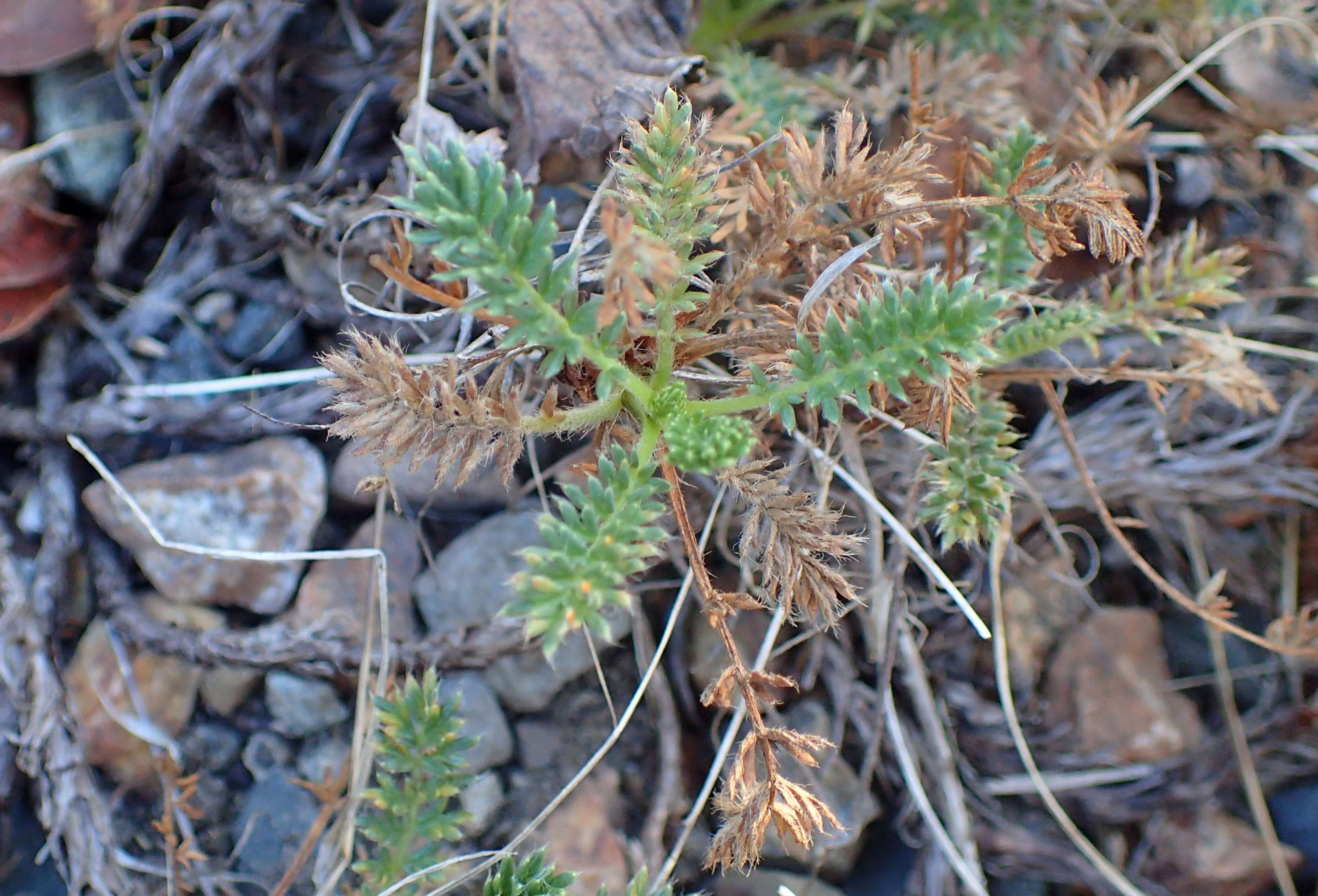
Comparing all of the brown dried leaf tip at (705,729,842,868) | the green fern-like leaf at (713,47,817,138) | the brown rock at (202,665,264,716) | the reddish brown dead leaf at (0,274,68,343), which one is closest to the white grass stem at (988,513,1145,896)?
the brown dried leaf tip at (705,729,842,868)

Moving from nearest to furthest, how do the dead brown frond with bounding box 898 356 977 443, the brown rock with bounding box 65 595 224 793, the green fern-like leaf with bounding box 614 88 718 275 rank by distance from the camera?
1. the green fern-like leaf with bounding box 614 88 718 275
2. the dead brown frond with bounding box 898 356 977 443
3. the brown rock with bounding box 65 595 224 793

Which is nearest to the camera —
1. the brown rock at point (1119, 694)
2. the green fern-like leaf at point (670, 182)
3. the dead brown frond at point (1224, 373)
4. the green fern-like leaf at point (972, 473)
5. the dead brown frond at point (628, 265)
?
the dead brown frond at point (628, 265)

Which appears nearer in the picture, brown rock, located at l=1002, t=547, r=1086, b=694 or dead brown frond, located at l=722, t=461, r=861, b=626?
dead brown frond, located at l=722, t=461, r=861, b=626

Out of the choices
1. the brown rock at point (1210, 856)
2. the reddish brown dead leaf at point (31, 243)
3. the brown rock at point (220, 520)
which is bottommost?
the brown rock at point (1210, 856)

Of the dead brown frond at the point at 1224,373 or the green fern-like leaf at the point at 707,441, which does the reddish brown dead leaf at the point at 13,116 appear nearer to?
the green fern-like leaf at the point at 707,441

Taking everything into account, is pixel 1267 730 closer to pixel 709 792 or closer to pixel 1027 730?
pixel 1027 730

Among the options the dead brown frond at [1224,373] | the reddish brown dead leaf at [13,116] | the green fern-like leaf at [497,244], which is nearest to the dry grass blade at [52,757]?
the reddish brown dead leaf at [13,116]

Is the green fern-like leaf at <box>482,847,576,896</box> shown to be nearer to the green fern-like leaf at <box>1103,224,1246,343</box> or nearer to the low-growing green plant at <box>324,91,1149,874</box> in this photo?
the low-growing green plant at <box>324,91,1149,874</box>

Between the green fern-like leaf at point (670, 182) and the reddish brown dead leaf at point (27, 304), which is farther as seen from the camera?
the reddish brown dead leaf at point (27, 304)
